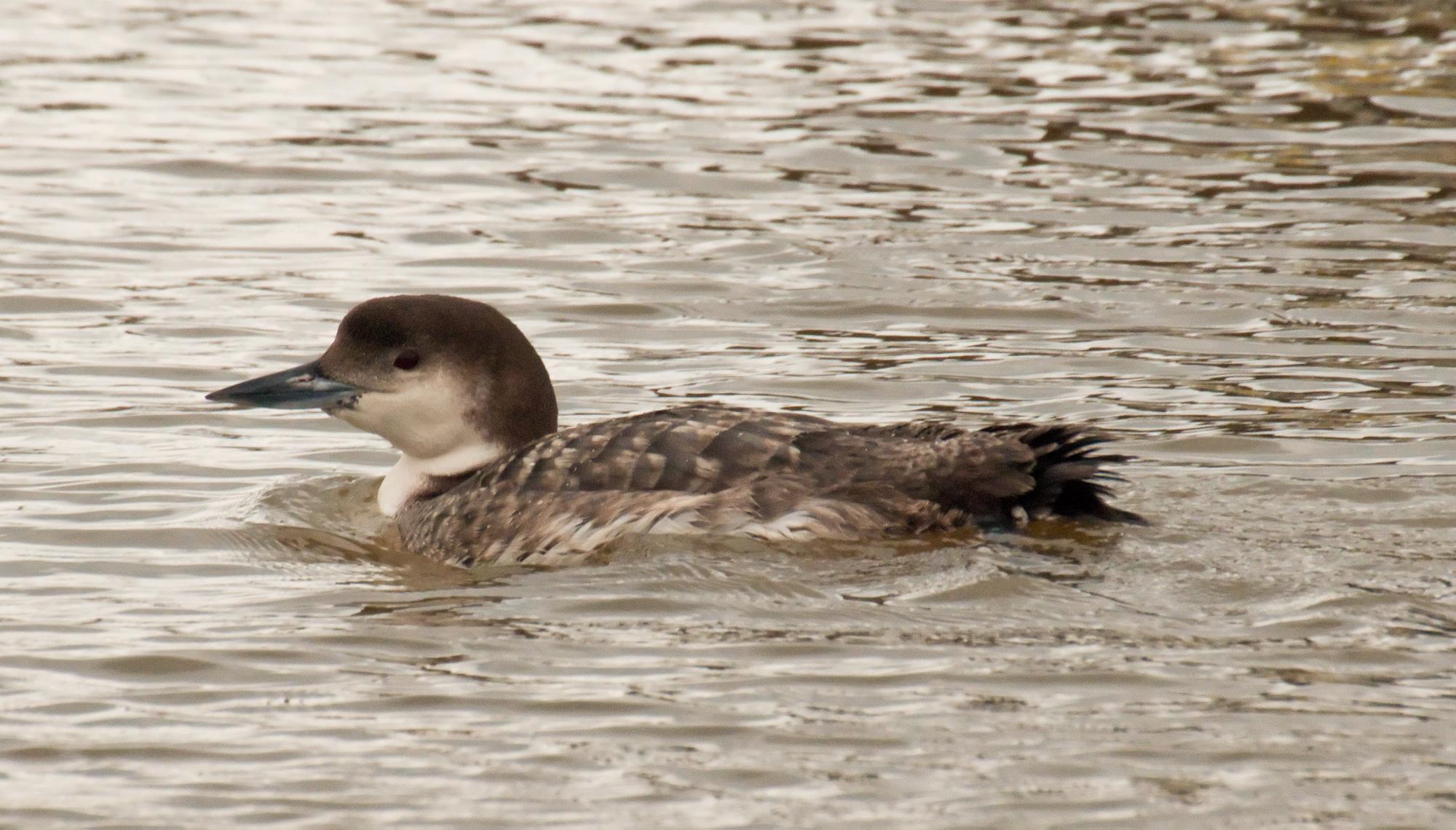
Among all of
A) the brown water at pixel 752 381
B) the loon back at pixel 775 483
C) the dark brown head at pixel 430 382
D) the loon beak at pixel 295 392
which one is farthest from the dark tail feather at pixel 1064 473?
the loon beak at pixel 295 392

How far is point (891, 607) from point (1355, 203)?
5.93 metres

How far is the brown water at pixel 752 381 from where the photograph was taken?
4.98m

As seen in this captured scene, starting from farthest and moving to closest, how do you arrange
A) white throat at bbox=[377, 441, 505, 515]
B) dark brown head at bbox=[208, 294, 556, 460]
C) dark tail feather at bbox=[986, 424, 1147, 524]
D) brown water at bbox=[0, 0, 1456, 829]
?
white throat at bbox=[377, 441, 505, 515]
dark brown head at bbox=[208, 294, 556, 460]
dark tail feather at bbox=[986, 424, 1147, 524]
brown water at bbox=[0, 0, 1456, 829]

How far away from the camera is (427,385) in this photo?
23.3 ft

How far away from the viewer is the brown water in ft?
16.3

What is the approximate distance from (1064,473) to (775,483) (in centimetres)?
79

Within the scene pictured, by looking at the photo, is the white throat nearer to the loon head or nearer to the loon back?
the loon head

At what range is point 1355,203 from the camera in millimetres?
11109

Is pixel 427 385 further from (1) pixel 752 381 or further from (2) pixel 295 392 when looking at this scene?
(1) pixel 752 381

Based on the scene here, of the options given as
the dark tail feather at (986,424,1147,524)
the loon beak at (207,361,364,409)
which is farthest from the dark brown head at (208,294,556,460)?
the dark tail feather at (986,424,1147,524)

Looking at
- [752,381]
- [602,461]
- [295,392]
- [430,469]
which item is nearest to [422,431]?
[430,469]

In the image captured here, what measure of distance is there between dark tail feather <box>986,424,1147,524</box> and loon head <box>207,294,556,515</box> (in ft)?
5.11

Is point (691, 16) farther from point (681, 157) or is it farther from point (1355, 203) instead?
point (1355, 203)

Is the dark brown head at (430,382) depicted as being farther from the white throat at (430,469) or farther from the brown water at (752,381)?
the brown water at (752,381)
